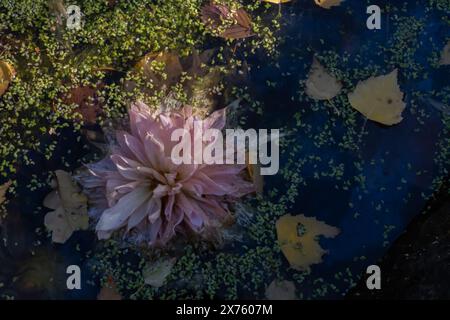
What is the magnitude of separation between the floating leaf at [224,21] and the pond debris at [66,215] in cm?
68

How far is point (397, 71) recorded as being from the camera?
2.06 meters

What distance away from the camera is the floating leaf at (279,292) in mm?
1954

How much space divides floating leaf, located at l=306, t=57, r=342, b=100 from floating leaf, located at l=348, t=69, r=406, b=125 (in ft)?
0.19

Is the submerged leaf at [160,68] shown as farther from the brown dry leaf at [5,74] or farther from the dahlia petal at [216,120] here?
the brown dry leaf at [5,74]

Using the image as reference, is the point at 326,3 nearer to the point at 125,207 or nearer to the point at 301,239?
the point at 301,239

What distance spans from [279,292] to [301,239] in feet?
0.58

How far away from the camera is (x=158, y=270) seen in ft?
6.35

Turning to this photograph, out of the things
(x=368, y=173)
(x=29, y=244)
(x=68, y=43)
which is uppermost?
(x=68, y=43)

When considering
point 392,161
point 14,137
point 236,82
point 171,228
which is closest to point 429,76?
point 392,161

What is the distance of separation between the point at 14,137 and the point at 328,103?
993mm

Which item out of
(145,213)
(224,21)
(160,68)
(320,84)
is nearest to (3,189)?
(145,213)

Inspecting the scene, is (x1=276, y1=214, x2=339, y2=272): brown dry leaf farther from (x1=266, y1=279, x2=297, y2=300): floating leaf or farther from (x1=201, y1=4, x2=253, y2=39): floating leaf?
(x1=201, y1=4, x2=253, y2=39): floating leaf

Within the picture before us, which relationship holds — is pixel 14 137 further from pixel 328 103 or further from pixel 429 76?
pixel 429 76

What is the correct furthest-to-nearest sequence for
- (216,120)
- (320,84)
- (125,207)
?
(320,84) → (216,120) → (125,207)
